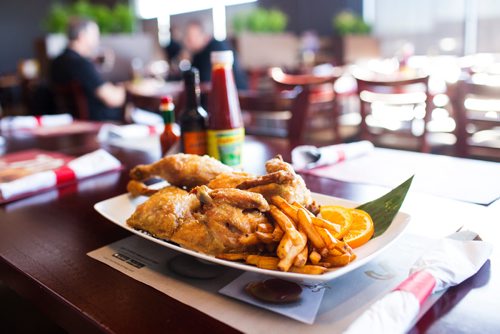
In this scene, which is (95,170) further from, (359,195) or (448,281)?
(448,281)

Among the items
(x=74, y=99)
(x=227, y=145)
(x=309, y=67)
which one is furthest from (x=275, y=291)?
(x=309, y=67)

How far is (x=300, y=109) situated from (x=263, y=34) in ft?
16.2

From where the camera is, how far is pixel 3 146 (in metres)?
1.93

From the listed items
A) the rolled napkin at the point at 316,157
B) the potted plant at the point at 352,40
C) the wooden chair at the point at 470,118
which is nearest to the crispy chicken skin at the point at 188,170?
the rolled napkin at the point at 316,157

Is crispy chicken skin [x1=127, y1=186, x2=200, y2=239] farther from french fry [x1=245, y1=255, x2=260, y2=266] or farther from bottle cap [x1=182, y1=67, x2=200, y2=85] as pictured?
bottle cap [x1=182, y1=67, x2=200, y2=85]

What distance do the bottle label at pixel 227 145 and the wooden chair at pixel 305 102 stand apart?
625 mm

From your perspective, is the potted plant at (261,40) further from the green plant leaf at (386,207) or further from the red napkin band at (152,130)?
the green plant leaf at (386,207)

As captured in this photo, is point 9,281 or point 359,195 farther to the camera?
point 359,195

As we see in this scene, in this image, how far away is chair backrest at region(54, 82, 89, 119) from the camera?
11.3ft

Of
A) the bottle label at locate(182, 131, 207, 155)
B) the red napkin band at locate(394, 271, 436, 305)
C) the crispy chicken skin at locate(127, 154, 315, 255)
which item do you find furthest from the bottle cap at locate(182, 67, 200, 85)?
the red napkin band at locate(394, 271, 436, 305)

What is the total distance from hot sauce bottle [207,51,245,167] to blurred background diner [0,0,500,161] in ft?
2.62

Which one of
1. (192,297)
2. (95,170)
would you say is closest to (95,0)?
(95,170)

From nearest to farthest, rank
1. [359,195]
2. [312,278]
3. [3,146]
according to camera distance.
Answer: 1. [312,278]
2. [359,195]
3. [3,146]

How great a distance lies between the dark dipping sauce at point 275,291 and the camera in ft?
1.98
